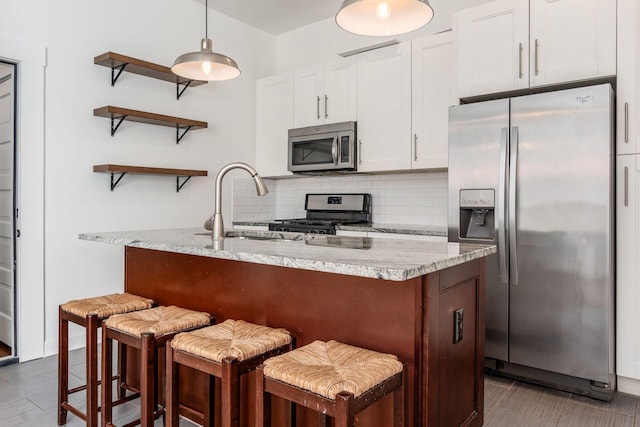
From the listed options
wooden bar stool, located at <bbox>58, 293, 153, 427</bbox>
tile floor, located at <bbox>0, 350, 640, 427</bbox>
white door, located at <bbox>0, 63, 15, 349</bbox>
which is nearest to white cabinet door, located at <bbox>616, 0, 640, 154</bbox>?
tile floor, located at <bbox>0, 350, 640, 427</bbox>

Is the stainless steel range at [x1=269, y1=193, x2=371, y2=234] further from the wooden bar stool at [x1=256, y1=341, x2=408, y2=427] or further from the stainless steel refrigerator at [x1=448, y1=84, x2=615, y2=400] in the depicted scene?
the wooden bar stool at [x1=256, y1=341, x2=408, y2=427]

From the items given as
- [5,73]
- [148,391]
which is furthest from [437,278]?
[5,73]

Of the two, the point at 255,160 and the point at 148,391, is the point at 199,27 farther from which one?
the point at 148,391

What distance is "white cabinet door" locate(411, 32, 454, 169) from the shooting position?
3375mm

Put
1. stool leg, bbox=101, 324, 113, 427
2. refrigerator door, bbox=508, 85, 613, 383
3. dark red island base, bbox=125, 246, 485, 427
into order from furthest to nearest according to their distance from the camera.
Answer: refrigerator door, bbox=508, 85, 613, 383 → stool leg, bbox=101, 324, 113, 427 → dark red island base, bbox=125, 246, 485, 427

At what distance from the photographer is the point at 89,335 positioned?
195cm

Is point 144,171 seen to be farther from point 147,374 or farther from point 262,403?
point 262,403

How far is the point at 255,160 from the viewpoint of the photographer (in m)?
4.70

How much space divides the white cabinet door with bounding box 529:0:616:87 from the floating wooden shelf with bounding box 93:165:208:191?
264 centimetres

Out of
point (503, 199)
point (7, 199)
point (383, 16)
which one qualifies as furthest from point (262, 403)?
point (7, 199)

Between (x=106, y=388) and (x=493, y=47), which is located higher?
(x=493, y=47)

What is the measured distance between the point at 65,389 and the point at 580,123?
9.71ft

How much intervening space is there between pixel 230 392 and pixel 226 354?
4.7 inches

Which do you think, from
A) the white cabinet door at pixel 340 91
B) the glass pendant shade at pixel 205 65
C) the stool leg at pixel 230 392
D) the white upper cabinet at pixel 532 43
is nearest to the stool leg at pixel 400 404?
the stool leg at pixel 230 392
